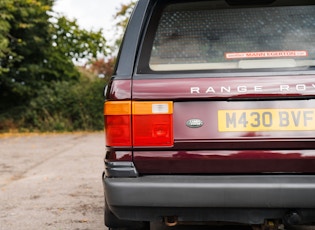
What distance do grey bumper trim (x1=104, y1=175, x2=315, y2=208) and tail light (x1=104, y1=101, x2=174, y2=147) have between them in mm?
242

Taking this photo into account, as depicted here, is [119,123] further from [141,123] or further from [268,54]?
[268,54]

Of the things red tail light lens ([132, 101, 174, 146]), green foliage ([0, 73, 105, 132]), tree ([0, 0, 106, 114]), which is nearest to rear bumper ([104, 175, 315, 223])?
red tail light lens ([132, 101, 174, 146])

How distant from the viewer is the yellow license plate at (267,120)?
9.91 ft

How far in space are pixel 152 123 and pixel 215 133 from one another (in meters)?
0.38

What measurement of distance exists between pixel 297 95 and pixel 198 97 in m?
0.57

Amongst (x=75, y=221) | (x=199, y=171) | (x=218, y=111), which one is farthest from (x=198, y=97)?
(x=75, y=221)

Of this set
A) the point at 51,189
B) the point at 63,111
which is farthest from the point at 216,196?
the point at 63,111

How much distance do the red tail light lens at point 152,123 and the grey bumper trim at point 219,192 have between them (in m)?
0.23

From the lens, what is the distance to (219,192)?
295 cm

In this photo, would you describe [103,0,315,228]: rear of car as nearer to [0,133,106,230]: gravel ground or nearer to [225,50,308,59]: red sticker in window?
[225,50,308,59]: red sticker in window

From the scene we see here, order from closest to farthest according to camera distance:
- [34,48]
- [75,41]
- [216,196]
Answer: [216,196] < [34,48] < [75,41]

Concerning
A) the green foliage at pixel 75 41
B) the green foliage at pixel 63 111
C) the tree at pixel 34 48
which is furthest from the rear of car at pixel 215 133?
the green foliage at pixel 75 41

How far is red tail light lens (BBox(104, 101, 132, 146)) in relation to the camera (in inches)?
123

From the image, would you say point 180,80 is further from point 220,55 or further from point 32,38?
point 32,38
